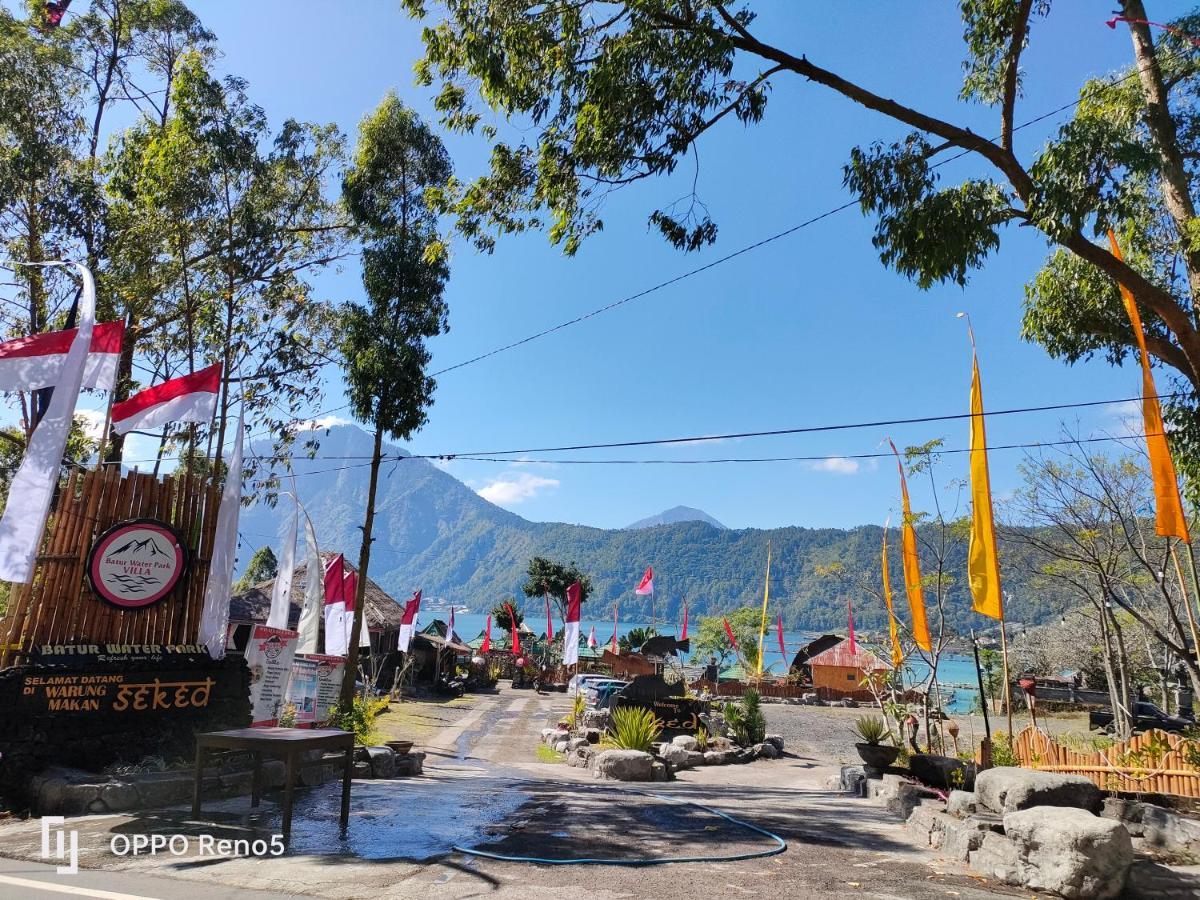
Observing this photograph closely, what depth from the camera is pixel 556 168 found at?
918 cm

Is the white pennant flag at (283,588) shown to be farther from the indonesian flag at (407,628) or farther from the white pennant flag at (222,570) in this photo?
the indonesian flag at (407,628)

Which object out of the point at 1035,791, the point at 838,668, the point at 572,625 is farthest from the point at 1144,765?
the point at 838,668

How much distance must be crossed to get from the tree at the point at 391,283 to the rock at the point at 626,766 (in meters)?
5.41

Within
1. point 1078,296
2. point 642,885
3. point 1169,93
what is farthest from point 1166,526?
point 642,885

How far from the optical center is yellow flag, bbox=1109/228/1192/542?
27.3 ft

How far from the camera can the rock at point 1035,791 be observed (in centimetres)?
691

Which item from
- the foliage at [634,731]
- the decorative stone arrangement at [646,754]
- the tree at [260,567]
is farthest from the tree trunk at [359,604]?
the tree at [260,567]

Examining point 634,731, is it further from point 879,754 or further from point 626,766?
point 879,754

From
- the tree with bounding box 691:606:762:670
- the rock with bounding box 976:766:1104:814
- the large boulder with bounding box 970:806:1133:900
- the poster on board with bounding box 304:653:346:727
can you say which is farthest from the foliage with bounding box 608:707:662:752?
the tree with bounding box 691:606:762:670

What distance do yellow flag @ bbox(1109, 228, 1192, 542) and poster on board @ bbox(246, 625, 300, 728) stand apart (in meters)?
12.1

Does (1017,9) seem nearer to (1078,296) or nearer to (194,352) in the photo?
(1078,296)

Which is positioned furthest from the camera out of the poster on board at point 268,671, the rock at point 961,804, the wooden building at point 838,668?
the wooden building at point 838,668

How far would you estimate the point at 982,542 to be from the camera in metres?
Result: 10.1

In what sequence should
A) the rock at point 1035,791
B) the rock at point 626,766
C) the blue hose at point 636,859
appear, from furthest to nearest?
1. the rock at point 626,766
2. the rock at point 1035,791
3. the blue hose at point 636,859
